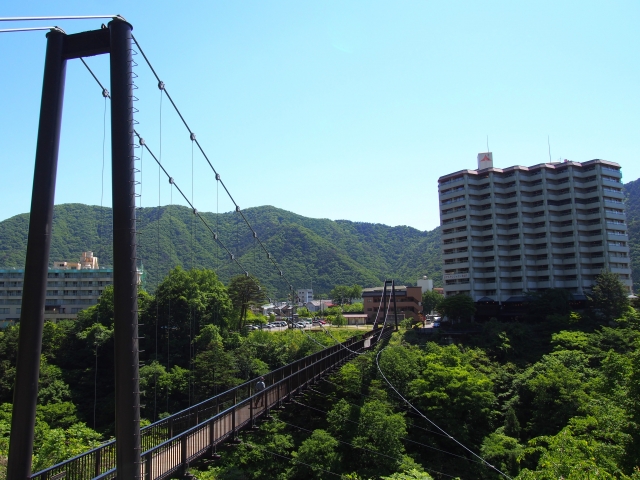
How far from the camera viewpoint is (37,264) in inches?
223

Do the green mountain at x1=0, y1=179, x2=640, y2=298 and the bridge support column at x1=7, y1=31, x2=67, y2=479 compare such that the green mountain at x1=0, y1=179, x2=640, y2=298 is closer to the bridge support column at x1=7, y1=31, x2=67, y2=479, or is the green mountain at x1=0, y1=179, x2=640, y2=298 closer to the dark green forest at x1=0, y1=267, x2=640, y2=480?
the dark green forest at x1=0, y1=267, x2=640, y2=480

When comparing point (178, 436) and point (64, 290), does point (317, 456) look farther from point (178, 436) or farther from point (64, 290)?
point (64, 290)

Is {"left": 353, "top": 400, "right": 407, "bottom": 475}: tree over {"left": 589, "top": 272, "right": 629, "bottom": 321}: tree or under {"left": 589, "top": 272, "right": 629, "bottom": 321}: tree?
under

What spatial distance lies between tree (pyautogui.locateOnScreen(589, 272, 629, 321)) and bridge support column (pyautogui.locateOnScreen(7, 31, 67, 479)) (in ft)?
136

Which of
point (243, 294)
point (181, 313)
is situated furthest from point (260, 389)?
point (243, 294)

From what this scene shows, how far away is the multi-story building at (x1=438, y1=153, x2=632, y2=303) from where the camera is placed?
4556cm

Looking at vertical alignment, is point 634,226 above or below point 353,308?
above

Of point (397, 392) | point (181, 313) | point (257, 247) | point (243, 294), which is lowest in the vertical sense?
point (397, 392)

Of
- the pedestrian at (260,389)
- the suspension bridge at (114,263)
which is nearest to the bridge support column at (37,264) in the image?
the suspension bridge at (114,263)

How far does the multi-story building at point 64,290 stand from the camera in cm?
6134

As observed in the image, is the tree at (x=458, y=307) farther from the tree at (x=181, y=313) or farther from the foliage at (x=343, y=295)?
the foliage at (x=343, y=295)

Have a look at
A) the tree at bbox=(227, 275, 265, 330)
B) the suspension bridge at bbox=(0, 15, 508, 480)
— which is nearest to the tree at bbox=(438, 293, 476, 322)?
the tree at bbox=(227, 275, 265, 330)

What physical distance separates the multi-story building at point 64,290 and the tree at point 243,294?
27012 millimetres

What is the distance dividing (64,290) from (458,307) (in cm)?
4962
